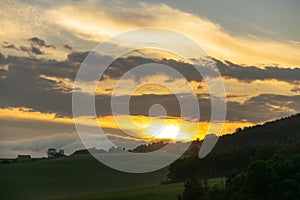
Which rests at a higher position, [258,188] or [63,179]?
[63,179]

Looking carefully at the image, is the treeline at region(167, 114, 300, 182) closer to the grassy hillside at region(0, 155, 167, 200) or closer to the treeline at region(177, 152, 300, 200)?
the grassy hillside at region(0, 155, 167, 200)

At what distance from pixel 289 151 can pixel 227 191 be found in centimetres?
6291

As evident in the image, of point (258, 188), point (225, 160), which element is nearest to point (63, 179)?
point (225, 160)

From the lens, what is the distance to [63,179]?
14438 cm

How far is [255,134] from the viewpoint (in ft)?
611

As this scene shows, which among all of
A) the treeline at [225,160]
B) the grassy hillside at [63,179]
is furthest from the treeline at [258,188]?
the grassy hillside at [63,179]

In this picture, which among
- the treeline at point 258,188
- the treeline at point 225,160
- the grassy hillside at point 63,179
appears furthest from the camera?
the treeline at point 225,160

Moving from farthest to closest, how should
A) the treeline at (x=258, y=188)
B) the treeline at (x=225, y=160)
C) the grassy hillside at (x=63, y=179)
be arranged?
the treeline at (x=225, y=160) → the grassy hillside at (x=63, y=179) → the treeline at (x=258, y=188)

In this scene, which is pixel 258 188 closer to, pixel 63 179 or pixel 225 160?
pixel 225 160

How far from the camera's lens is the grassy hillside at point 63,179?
128250 millimetres

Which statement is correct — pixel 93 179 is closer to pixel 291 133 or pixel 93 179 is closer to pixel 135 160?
pixel 135 160

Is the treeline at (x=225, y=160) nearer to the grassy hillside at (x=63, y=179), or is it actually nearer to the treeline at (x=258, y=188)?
the grassy hillside at (x=63, y=179)

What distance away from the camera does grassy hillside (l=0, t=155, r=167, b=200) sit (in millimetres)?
128250

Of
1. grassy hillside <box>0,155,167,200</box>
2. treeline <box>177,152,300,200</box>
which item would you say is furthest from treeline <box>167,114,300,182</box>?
treeline <box>177,152,300,200</box>
